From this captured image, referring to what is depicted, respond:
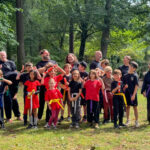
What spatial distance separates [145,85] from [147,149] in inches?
96.9

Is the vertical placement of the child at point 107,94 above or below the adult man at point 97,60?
below

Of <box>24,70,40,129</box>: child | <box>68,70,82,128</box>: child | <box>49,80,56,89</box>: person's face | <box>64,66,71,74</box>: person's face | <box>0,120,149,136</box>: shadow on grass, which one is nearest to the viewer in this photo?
<box>0,120,149,136</box>: shadow on grass

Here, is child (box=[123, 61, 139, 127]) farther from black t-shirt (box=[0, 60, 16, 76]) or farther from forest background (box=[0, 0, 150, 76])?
forest background (box=[0, 0, 150, 76])

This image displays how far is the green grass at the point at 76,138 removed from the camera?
4.73 meters

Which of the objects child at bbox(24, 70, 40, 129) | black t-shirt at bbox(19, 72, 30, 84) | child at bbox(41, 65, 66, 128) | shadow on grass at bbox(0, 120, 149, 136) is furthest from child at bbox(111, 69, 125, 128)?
black t-shirt at bbox(19, 72, 30, 84)

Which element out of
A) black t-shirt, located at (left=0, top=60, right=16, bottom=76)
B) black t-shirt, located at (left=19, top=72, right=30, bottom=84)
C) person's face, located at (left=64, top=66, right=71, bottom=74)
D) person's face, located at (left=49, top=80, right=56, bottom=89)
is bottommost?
person's face, located at (left=49, top=80, right=56, bottom=89)

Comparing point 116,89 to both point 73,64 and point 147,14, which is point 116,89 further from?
point 147,14

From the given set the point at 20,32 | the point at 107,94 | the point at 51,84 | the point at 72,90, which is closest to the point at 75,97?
the point at 72,90

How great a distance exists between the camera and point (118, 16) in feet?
58.6

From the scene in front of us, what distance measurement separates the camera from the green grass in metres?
4.73

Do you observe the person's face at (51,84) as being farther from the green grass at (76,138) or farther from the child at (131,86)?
the child at (131,86)

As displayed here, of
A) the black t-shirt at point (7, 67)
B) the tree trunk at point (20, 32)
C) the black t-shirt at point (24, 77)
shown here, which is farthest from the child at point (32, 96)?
the tree trunk at point (20, 32)

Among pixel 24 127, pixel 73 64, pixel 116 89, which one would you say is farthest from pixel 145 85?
pixel 24 127

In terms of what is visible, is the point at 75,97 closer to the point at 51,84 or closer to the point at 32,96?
the point at 51,84
